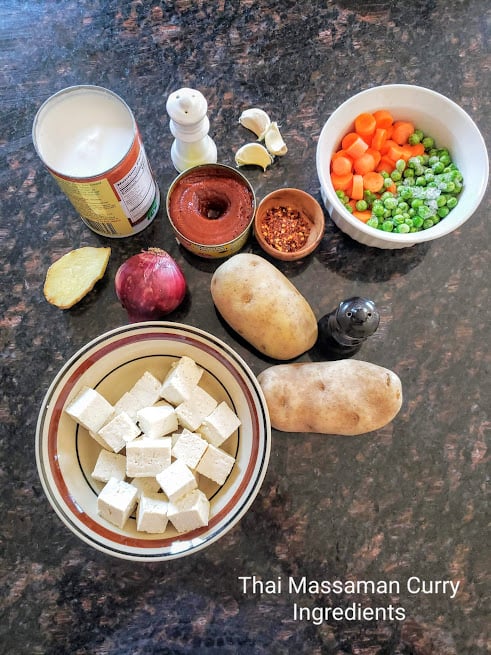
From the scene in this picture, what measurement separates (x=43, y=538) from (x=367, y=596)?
2.13ft

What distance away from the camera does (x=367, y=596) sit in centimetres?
105

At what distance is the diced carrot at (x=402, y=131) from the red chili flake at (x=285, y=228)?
261mm

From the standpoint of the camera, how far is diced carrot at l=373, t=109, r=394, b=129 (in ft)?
3.58

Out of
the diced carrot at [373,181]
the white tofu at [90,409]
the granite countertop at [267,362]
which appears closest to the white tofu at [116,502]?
the white tofu at [90,409]

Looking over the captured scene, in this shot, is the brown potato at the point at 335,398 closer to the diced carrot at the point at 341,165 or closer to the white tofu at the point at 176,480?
the white tofu at the point at 176,480

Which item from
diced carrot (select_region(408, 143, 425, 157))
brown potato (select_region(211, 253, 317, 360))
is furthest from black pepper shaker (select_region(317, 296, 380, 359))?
diced carrot (select_region(408, 143, 425, 157))

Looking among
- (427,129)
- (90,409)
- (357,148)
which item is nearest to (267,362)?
(90,409)

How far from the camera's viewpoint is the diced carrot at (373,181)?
109 centimetres

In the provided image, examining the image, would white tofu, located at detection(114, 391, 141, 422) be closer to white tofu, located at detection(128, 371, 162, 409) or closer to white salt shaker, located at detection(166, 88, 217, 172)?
white tofu, located at detection(128, 371, 162, 409)

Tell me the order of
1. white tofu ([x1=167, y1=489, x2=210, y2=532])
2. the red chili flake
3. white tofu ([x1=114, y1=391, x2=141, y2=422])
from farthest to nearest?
the red chili flake
white tofu ([x1=114, y1=391, x2=141, y2=422])
white tofu ([x1=167, y1=489, x2=210, y2=532])

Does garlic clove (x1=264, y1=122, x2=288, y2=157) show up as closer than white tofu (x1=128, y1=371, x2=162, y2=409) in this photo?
No

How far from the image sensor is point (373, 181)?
1.09 m

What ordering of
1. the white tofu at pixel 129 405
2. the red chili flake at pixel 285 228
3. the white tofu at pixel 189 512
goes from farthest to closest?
the red chili flake at pixel 285 228
the white tofu at pixel 129 405
the white tofu at pixel 189 512

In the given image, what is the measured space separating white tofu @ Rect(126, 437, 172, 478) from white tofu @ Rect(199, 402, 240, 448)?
7cm
